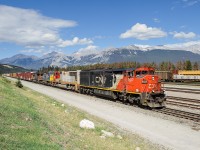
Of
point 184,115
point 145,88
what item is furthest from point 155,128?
point 145,88

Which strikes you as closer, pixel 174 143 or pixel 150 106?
pixel 174 143

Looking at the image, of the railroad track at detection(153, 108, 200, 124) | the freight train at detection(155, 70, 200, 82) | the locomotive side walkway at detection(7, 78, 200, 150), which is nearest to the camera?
the locomotive side walkway at detection(7, 78, 200, 150)

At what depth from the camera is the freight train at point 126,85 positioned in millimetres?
27438

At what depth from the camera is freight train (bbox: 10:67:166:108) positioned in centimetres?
2744

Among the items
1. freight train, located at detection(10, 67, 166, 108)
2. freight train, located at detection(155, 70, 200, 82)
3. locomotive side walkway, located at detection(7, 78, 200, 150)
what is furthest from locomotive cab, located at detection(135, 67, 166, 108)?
freight train, located at detection(155, 70, 200, 82)

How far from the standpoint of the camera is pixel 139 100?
28344 millimetres

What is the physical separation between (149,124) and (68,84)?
115 ft

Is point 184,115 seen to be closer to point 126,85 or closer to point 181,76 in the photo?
point 126,85

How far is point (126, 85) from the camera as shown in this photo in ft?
98.5

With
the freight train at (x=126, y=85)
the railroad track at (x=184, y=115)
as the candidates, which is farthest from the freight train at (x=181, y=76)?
the railroad track at (x=184, y=115)

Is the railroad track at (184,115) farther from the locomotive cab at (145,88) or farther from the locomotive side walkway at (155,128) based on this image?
the locomotive side walkway at (155,128)

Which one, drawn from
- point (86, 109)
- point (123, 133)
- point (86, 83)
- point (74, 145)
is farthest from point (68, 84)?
point (74, 145)

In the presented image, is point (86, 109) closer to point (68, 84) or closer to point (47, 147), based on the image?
point (47, 147)

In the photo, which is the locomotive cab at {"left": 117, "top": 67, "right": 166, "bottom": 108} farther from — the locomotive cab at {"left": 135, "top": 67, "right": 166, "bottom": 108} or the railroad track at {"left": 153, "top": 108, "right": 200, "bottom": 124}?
the railroad track at {"left": 153, "top": 108, "right": 200, "bottom": 124}
